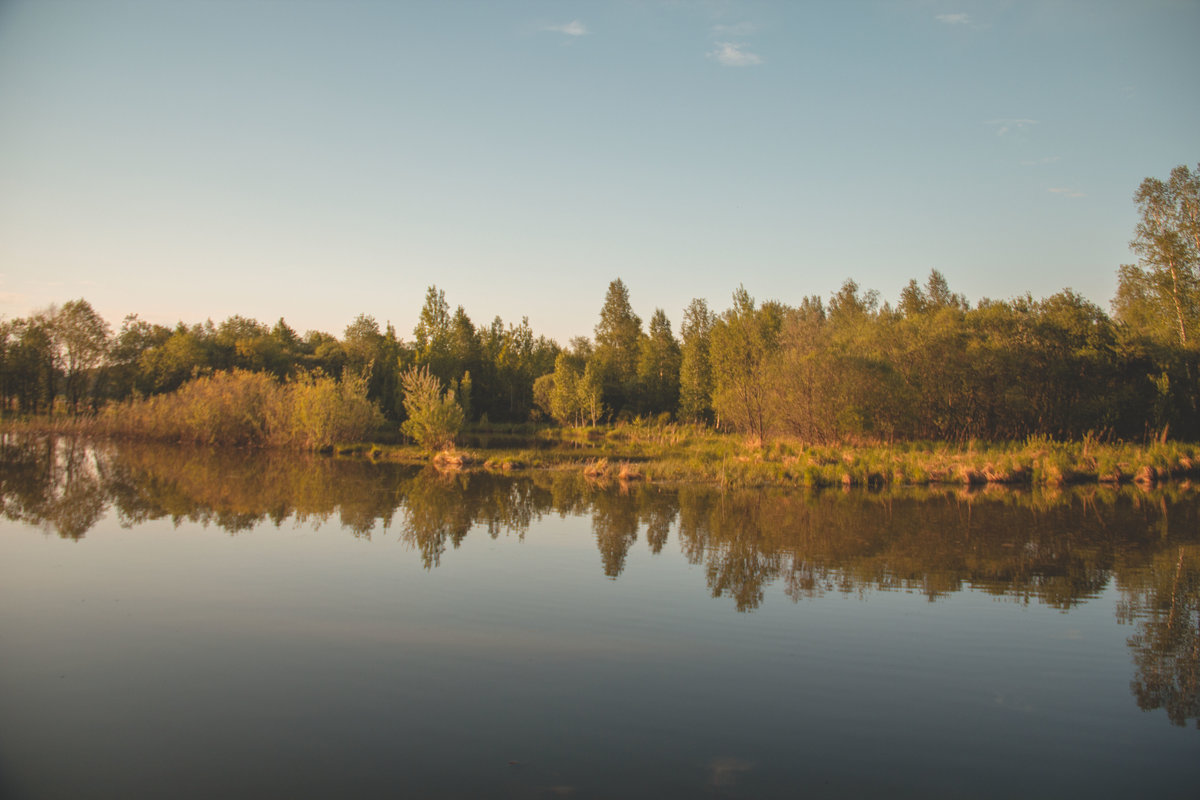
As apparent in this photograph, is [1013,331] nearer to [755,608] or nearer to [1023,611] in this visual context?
[1023,611]

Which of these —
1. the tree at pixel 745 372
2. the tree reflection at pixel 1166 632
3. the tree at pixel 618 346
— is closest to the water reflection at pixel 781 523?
the tree reflection at pixel 1166 632

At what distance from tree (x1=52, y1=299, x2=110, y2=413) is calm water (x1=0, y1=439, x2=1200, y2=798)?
37315 mm

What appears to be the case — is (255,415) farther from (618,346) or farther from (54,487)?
(618,346)

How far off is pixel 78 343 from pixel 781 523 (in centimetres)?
4821

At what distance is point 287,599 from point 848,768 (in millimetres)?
6777

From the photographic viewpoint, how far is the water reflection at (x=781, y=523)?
910 cm

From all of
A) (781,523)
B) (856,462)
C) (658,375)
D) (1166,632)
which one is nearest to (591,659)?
(1166,632)

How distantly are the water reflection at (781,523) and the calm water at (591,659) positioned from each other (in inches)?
3.9

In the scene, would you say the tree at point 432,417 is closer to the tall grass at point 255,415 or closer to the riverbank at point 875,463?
the riverbank at point 875,463

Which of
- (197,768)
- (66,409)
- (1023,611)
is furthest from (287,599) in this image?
(66,409)

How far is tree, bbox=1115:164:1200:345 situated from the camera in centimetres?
3000

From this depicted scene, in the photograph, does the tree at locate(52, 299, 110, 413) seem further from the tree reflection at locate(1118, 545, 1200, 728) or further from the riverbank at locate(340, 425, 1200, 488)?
the tree reflection at locate(1118, 545, 1200, 728)

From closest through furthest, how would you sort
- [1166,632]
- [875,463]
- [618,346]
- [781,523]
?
[1166,632]
[781,523]
[875,463]
[618,346]

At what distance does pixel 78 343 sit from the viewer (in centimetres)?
4347
